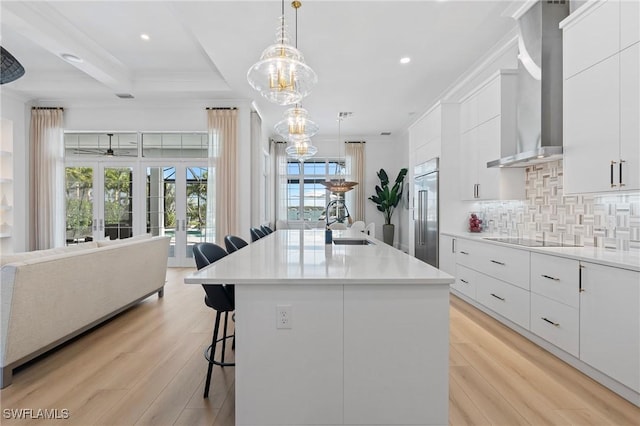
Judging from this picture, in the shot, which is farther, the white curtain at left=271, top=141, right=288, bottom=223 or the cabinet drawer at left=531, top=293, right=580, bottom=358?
the white curtain at left=271, top=141, right=288, bottom=223

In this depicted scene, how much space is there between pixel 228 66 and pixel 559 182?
4487mm

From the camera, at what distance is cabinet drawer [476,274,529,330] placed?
9.68 feet

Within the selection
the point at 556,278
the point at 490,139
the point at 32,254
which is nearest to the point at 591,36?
the point at 490,139

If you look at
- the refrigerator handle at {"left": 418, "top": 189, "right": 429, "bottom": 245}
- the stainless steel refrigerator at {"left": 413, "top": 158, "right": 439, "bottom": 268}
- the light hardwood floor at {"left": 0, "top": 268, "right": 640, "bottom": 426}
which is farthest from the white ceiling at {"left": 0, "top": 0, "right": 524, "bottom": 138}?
the light hardwood floor at {"left": 0, "top": 268, "right": 640, "bottom": 426}

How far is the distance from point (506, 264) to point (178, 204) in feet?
19.5

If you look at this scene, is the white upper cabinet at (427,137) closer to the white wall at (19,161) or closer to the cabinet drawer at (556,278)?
the cabinet drawer at (556,278)

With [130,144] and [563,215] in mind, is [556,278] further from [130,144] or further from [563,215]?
[130,144]

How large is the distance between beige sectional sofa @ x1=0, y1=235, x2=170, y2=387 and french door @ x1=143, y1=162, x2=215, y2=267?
292 centimetres

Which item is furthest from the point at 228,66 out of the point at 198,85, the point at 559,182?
the point at 559,182

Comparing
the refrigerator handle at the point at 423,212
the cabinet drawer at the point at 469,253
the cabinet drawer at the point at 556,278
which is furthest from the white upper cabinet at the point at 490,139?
the cabinet drawer at the point at 556,278

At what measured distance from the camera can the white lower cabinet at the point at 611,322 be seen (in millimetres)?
1935

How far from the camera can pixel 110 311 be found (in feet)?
10.7

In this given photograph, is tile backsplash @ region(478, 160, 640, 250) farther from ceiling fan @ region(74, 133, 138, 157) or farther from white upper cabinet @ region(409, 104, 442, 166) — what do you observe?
ceiling fan @ region(74, 133, 138, 157)

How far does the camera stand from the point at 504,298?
10.6 ft
